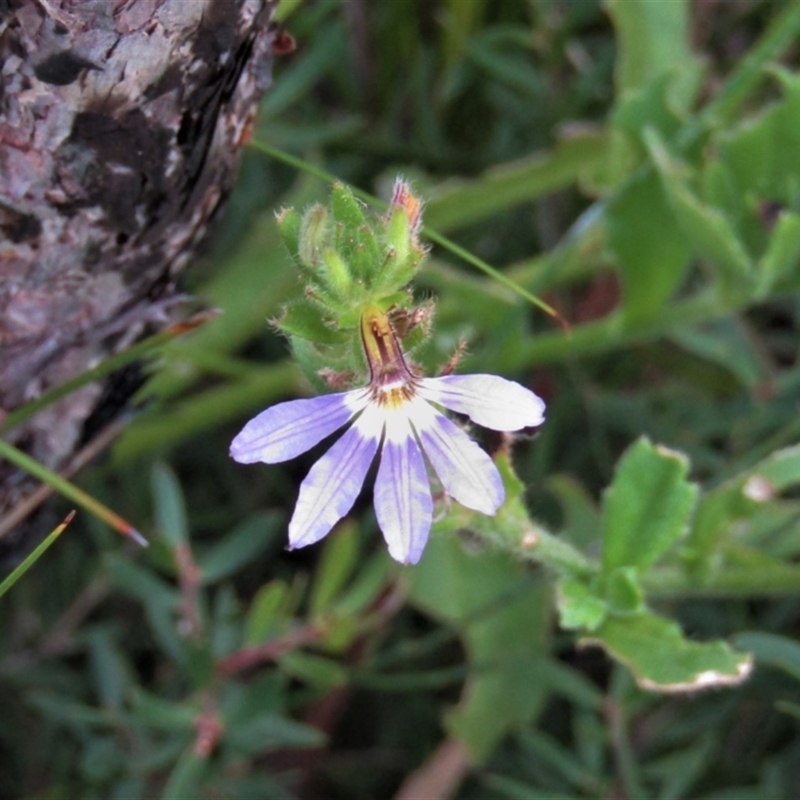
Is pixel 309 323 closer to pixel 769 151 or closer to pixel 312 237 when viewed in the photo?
pixel 312 237

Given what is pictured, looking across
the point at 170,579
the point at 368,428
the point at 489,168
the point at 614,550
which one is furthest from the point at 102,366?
the point at 489,168

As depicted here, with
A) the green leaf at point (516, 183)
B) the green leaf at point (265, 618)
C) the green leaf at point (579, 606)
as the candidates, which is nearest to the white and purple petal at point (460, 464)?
the green leaf at point (579, 606)

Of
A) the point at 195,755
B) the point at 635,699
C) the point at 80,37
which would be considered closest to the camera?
the point at 80,37

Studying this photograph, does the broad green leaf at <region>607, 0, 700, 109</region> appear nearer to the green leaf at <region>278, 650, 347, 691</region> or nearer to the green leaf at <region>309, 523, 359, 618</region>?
the green leaf at <region>309, 523, 359, 618</region>

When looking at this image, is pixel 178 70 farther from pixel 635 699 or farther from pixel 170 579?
pixel 170 579

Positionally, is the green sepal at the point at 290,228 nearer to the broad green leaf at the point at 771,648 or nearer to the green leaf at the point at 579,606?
the green leaf at the point at 579,606
